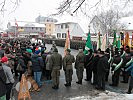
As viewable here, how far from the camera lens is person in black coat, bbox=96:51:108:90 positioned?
27.2ft

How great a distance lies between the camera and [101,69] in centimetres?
836

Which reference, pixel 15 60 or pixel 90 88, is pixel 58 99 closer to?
pixel 90 88

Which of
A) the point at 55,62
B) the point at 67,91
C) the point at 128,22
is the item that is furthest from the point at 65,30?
the point at 67,91

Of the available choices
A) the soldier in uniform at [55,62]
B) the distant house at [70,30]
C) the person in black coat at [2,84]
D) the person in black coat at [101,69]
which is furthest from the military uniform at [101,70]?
the distant house at [70,30]

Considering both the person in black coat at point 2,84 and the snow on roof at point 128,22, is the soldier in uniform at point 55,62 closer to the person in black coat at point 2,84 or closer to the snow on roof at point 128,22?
the person in black coat at point 2,84

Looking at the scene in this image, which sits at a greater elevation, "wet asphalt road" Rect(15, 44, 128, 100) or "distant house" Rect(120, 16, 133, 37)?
"distant house" Rect(120, 16, 133, 37)

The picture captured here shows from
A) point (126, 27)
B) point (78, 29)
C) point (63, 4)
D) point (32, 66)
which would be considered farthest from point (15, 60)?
point (78, 29)

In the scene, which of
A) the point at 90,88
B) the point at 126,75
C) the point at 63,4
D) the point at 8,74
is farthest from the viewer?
the point at 126,75

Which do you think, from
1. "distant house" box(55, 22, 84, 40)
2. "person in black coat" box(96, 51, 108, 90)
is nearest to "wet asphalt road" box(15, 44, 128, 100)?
"person in black coat" box(96, 51, 108, 90)

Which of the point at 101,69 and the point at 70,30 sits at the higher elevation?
the point at 70,30

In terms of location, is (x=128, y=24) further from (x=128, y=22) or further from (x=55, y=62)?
(x=55, y=62)

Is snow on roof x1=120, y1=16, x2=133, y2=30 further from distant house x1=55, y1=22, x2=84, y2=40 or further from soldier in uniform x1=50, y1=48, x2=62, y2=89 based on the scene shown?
soldier in uniform x1=50, y1=48, x2=62, y2=89

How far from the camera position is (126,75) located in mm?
9930

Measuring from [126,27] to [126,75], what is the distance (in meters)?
38.2
